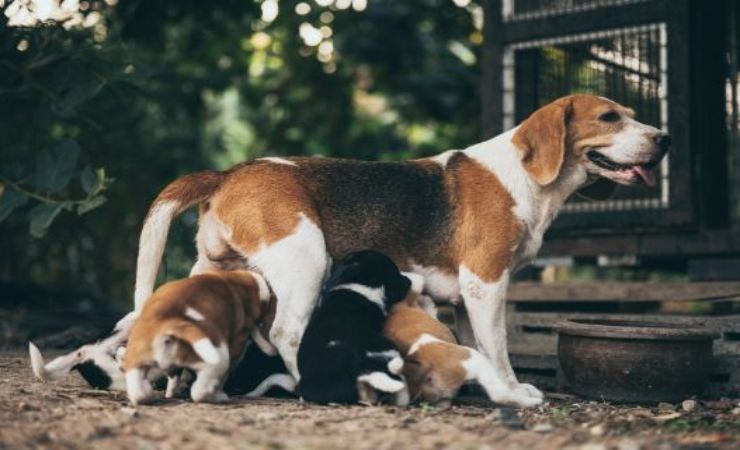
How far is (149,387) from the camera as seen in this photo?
4488 mm

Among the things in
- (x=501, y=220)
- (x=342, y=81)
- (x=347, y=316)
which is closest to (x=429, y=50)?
(x=342, y=81)

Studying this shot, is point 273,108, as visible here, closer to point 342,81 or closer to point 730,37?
point 342,81

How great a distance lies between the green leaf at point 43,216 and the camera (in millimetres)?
6508

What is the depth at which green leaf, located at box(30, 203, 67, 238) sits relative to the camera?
651 centimetres

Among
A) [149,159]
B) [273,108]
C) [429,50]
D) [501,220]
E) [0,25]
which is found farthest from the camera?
[273,108]

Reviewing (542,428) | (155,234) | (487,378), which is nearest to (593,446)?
(542,428)

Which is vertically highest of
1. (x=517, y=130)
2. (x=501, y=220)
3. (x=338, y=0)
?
(x=338, y=0)

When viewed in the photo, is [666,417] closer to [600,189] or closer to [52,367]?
[600,189]

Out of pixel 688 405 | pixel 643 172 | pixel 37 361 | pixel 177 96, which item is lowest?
pixel 688 405

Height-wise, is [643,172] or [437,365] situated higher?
Result: [643,172]

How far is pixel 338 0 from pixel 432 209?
4623mm

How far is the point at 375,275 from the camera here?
16.8 feet

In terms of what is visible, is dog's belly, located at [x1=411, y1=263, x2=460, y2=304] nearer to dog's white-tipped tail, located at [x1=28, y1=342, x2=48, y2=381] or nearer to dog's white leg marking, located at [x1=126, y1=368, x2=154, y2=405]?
dog's white leg marking, located at [x1=126, y1=368, x2=154, y2=405]

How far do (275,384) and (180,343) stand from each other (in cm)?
86
